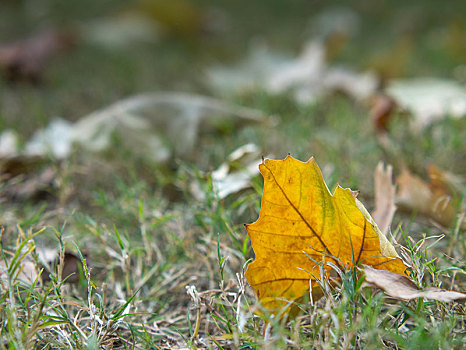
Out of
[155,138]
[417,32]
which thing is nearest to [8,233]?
[155,138]

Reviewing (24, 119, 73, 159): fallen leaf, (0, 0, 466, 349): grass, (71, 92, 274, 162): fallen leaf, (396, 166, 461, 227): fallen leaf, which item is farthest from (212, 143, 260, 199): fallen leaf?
(24, 119, 73, 159): fallen leaf

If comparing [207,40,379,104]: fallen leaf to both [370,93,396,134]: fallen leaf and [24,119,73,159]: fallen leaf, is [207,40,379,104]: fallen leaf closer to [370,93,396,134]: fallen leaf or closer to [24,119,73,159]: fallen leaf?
Answer: [370,93,396,134]: fallen leaf

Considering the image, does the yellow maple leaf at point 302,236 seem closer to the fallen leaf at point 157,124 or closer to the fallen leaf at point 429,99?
Result: the fallen leaf at point 157,124

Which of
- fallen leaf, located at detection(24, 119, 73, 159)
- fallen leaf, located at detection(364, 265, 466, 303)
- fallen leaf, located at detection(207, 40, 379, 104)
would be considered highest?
fallen leaf, located at detection(364, 265, 466, 303)

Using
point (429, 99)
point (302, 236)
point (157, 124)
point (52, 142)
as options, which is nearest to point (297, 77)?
point (429, 99)

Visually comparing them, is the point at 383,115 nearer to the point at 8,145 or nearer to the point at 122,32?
the point at 8,145

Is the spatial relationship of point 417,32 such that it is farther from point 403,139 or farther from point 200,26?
point 403,139

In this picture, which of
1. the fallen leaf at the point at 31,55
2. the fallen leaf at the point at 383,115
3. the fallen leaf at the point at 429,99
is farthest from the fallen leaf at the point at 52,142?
the fallen leaf at the point at 429,99
